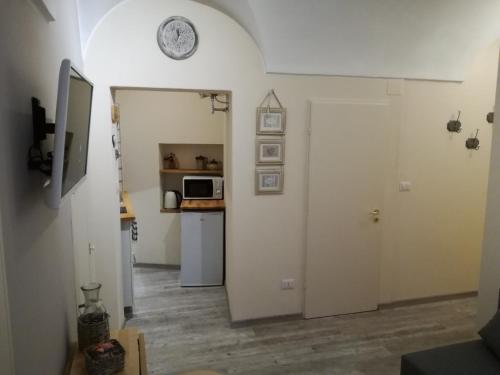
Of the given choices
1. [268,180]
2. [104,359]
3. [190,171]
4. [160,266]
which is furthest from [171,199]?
[104,359]

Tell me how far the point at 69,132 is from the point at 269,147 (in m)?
1.93

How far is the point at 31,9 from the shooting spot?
4.26 ft

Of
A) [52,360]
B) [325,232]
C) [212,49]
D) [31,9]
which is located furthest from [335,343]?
[31,9]

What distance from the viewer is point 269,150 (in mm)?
3035

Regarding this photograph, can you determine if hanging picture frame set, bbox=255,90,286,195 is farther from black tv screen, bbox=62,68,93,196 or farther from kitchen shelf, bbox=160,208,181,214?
kitchen shelf, bbox=160,208,181,214

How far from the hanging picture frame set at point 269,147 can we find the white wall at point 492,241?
1.58 m

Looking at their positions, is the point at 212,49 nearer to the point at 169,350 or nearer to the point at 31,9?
the point at 31,9

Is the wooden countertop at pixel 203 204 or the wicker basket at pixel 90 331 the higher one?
the wooden countertop at pixel 203 204

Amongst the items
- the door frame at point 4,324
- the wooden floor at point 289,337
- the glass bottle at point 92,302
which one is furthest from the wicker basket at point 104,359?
the wooden floor at point 289,337

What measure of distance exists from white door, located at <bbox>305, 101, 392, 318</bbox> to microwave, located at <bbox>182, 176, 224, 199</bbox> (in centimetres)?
144

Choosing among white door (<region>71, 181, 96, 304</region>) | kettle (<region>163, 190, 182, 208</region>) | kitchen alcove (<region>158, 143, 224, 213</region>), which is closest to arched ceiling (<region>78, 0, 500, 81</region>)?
white door (<region>71, 181, 96, 304</region>)

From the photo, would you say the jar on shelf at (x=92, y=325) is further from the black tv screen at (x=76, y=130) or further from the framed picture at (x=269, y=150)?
the framed picture at (x=269, y=150)

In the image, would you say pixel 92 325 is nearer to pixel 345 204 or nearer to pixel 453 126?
pixel 345 204

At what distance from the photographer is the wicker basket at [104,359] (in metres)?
1.54
